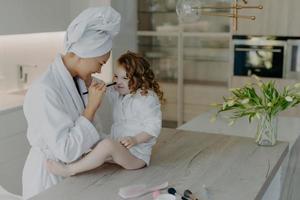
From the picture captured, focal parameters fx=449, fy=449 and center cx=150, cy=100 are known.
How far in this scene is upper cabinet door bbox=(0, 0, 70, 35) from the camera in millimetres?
3578

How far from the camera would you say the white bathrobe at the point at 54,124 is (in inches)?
62.2

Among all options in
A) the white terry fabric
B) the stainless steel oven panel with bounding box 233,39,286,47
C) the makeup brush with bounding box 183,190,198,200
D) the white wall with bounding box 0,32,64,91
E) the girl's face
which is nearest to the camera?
the makeup brush with bounding box 183,190,198,200

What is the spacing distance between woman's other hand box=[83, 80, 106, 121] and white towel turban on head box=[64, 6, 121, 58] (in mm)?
123

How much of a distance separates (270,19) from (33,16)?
2.14 meters

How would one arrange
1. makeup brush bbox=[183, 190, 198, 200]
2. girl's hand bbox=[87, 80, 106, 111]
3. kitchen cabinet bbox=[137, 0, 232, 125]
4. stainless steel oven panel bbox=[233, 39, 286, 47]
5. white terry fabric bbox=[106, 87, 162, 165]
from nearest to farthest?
makeup brush bbox=[183, 190, 198, 200], girl's hand bbox=[87, 80, 106, 111], white terry fabric bbox=[106, 87, 162, 165], stainless steel oven panel bbox=[233, 39, 286, 47], kitchen cabinet bbox=[137, 0, 232, 125]

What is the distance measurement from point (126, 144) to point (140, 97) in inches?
9.3

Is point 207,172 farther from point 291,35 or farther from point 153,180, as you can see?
point 291,35

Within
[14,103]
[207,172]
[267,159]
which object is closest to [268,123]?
[267,159]

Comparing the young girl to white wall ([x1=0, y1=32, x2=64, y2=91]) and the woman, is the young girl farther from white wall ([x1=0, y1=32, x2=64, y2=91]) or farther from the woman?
white wall ([x1=0, y1=32, x2=64, y2=91])

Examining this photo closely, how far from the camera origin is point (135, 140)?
1809mm

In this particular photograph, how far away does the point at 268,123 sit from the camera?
7.19ft

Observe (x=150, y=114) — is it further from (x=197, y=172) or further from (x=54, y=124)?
(x=54, y=124)

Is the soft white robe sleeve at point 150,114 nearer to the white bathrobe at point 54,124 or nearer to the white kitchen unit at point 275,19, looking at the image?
the white bathrobe at point 54,124

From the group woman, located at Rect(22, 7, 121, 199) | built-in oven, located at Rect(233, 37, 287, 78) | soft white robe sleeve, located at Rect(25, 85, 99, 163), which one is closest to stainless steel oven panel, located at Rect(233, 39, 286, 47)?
built-in oven, located at Rect(233, 37, 287, 78)
